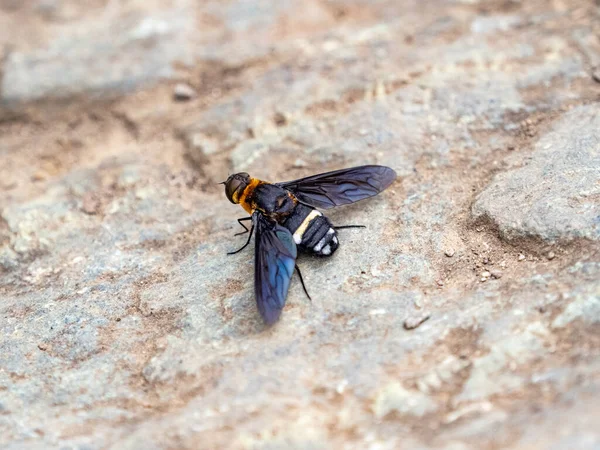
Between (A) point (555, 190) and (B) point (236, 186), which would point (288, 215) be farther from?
(A) point (555, 190)

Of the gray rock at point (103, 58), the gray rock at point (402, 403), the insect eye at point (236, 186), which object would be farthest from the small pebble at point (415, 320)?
the gray rock at point (103, 58)

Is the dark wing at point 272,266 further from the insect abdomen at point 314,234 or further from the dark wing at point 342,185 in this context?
the dark wing at point 342,185

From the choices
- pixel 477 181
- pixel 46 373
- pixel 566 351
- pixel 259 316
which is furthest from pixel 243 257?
pixel 566 351

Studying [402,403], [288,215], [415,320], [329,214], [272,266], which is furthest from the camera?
[329,214]

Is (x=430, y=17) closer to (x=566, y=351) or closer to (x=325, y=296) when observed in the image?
(x=325, y=296)

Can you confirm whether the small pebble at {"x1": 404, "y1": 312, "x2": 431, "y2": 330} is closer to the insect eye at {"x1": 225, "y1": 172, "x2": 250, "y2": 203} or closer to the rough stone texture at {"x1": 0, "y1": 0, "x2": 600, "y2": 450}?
the rough stone texture at {"x1": 0, "y1": 0, "x2": 600, "y2": 450}

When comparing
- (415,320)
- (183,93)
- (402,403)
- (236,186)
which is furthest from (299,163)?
(402,403)
